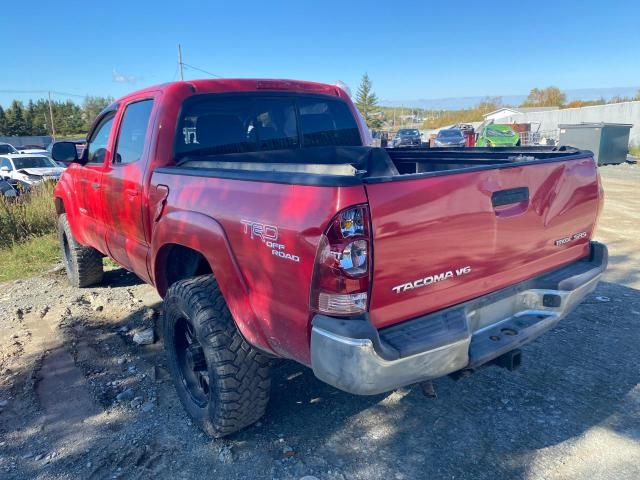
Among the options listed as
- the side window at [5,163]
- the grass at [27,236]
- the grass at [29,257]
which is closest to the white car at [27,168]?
the side window at [5,163]

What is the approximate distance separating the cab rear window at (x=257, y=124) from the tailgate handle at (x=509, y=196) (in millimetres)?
1994

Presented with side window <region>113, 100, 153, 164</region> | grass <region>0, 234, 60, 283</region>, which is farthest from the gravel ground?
grass <region>0, 234, 60, 283</region>

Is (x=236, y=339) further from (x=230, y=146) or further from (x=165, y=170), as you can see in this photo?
(x=230, y=146)

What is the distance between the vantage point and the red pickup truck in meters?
1.97

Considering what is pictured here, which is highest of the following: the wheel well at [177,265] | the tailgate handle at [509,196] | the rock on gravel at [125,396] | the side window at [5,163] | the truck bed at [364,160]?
the truck bed at [364,160]

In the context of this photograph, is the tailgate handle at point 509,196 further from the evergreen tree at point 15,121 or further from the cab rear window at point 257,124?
the evergreen tree at point 15,121

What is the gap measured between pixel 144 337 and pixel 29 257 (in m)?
4.40

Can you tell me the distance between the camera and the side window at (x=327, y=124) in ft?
13.3

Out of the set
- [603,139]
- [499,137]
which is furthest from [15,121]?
[603,139]

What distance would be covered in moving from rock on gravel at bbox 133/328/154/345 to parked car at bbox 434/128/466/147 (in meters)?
23.3

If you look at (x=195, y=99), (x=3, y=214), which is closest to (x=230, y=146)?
(x=195, y=99)

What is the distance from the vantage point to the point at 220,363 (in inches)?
103

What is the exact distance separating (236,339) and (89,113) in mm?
100363

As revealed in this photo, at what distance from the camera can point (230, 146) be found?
367 cm
